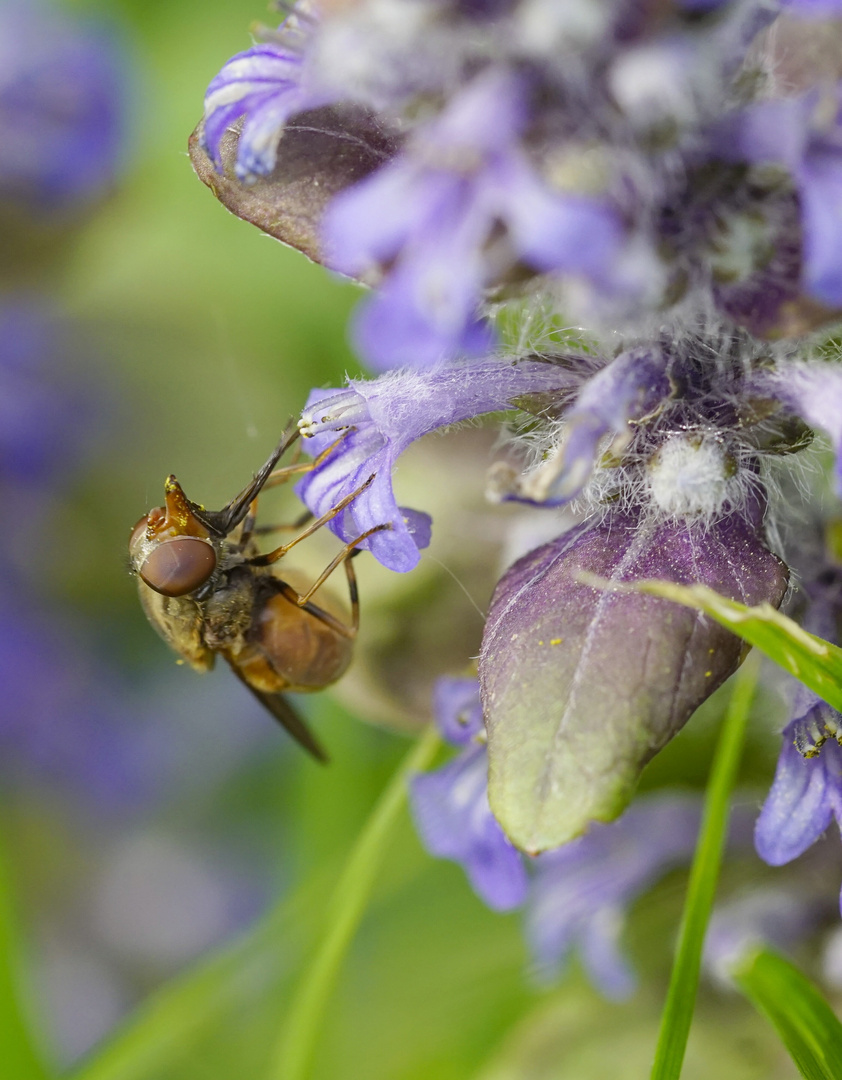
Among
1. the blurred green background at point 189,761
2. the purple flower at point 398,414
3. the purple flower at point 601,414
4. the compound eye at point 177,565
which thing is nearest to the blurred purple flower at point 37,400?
the blurred green background at point 189,761

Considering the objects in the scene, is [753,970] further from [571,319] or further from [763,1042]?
[571,319]

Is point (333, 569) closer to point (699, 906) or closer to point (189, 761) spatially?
point (699, 906)

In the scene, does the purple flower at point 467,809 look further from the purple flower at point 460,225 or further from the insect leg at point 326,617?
the purple flower at point 460,225

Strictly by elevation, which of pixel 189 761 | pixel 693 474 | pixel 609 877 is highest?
pixel 189 761

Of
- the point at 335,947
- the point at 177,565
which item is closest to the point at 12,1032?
the point at 335,947

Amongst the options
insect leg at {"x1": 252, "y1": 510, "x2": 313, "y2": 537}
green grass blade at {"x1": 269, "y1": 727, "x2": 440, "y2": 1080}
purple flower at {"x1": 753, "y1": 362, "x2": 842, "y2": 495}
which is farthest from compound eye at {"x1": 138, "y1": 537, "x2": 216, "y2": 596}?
purple flower at {"x1": 753, "y1": 362, "x2": 842, "y2": 495}

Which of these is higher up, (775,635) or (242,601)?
(242,601)

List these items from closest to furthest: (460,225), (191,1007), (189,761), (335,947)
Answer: (460,225), (335,947), (191,1007), (189,761)
